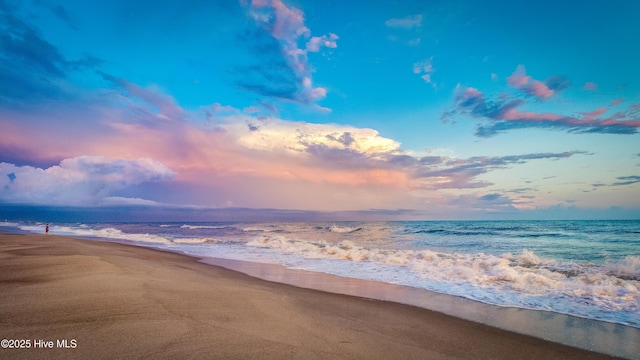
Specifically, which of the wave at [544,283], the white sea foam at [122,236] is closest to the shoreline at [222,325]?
the wave at [544,283]

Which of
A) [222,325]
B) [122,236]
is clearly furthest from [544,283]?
[122,236]

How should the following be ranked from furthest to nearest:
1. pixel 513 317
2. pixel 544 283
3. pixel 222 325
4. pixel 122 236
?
pixel 122 236
pixel 544 283
pixel 513 317
pixel 222 325

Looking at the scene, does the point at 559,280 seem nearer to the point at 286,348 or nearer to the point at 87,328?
the point at 286,348

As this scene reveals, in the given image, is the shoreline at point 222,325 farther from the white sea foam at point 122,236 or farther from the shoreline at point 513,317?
the white sea foam at point 122,236

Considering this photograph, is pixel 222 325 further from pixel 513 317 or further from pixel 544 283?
pixel 544 283

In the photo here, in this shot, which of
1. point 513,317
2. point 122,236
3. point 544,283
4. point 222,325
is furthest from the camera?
point 122,236

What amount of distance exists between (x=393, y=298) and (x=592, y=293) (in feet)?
19.7

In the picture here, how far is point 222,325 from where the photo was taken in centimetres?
489

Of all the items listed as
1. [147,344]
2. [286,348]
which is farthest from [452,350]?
[147,344]

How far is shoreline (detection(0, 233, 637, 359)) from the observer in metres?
4.05

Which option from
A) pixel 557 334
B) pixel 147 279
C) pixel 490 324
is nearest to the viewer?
pixel 557 334

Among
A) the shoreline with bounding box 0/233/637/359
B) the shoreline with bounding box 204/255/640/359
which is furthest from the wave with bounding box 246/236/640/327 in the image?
the shoreline with bounding box 0/233/637/359

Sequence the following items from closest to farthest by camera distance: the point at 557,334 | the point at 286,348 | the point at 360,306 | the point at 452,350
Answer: the point at 286,348 → the point at 452,350 → the point at 557,334 → the point at 360,306

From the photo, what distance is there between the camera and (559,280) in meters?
10.8
